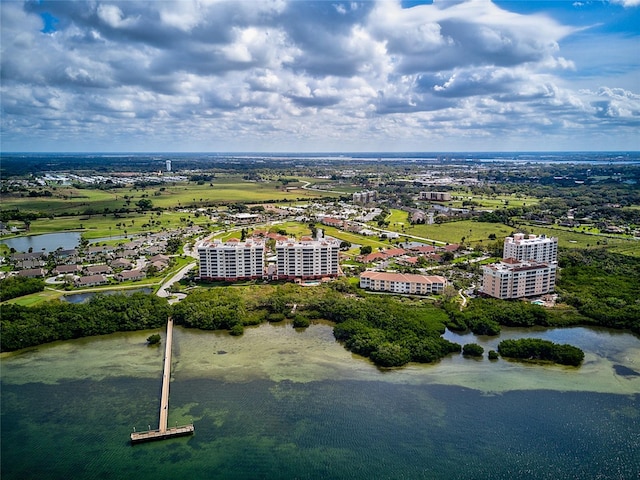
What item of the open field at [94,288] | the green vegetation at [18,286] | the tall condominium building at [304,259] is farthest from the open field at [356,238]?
the green vegetation at [18,286]

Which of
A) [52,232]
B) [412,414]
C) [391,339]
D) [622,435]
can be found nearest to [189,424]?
[412,414]

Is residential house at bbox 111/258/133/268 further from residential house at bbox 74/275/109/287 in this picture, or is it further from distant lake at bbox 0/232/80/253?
distant lake at bbox 0/232/80/253

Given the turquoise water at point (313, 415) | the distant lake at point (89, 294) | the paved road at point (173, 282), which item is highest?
the paved road at point (173, 282)

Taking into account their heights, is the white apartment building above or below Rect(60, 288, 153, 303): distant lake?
above

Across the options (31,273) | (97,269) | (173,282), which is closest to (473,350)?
(173,282)

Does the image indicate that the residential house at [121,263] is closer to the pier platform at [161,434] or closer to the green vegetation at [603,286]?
the pier platform at [161,434]

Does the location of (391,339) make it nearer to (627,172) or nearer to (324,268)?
(324,268)

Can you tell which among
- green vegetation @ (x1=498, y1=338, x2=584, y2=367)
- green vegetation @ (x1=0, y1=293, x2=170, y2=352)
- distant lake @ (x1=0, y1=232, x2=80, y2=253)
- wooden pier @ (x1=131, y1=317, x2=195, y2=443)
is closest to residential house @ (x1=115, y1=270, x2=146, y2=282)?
green vegetation @ (x1=0, y1=293, x2=170, y2=352)
